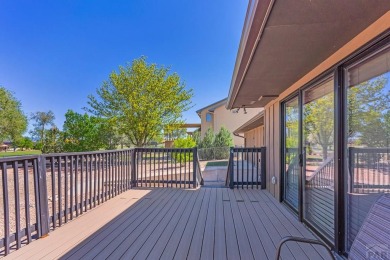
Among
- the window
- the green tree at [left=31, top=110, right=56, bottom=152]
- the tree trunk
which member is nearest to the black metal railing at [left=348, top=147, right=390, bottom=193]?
the tree trunk

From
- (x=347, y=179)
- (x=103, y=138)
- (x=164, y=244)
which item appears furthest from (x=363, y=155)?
(x=103, y=138)

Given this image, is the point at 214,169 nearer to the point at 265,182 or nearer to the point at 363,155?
the point at 265,182

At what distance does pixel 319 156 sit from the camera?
2.85 metres

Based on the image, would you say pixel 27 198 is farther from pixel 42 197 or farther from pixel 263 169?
pixel 263 169

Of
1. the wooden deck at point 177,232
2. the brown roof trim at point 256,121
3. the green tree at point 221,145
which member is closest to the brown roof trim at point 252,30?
the wooden deck at point 177,232

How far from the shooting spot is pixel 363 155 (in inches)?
78.2

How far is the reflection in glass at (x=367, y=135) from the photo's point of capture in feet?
5.77

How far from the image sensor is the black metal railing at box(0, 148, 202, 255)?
2459 millimetres

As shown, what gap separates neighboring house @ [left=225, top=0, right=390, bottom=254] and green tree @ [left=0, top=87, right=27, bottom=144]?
1974 centimetres

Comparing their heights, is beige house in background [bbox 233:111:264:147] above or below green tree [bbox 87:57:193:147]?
below

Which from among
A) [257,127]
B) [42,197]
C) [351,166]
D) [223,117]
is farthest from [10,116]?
[351,166]

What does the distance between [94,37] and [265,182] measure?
1208 cm

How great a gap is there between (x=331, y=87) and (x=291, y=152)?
5.28 ft

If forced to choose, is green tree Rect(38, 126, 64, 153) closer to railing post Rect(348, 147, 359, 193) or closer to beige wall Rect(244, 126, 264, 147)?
beige wall Rect(244, 126, 264, 147)
